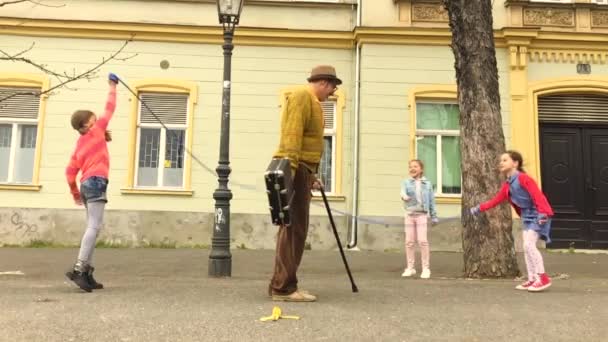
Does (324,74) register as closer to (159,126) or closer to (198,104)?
(198,104)

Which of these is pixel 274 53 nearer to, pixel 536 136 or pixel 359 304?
pixel 536 136

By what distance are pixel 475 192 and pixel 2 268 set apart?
6770 mm

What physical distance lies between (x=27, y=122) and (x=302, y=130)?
31.5 ft

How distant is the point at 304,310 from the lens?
4.44 m

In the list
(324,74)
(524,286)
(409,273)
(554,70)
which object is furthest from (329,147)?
(324,74)

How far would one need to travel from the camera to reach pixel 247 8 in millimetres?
12398

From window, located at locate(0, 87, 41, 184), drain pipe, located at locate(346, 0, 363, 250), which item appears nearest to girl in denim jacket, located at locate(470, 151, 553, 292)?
drain pipe, located at locate(346, 0, 363, 250)

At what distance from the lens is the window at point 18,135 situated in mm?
11906

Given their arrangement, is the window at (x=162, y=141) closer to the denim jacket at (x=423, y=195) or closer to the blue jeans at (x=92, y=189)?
the denim jacket at (x=423, y=195)

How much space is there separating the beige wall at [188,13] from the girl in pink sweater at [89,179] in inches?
291

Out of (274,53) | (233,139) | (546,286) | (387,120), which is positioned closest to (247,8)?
(274,53)

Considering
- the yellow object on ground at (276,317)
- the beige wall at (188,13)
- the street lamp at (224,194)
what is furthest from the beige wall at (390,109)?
the yellow object on ground at (276,317)

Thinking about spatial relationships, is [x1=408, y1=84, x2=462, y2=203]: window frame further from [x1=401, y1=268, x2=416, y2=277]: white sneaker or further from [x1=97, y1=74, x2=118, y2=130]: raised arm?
[x1=97, y1=74, x2=118, y2=130]: raised arm

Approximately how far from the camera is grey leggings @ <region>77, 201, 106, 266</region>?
525cm
